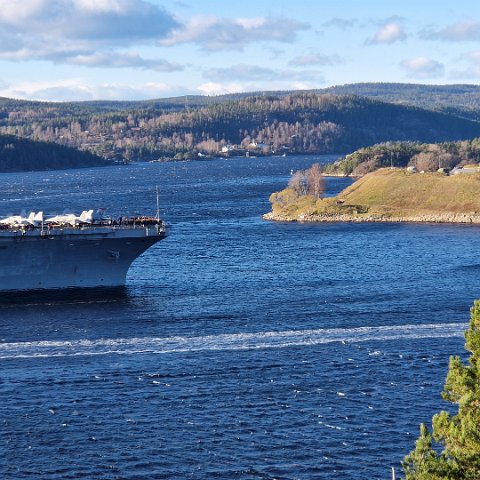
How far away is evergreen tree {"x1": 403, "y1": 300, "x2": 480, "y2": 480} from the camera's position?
2242 cm

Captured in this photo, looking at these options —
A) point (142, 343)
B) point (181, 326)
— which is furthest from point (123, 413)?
point (181, 326)

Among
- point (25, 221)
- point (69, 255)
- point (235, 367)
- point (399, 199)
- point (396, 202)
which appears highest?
point (25, 221)

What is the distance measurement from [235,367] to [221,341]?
184 inches

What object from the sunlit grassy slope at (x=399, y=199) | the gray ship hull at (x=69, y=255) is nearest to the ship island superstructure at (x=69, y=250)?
the gray ship hull at (x=69, y=255)

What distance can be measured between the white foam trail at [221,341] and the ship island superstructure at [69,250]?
43.1 ft

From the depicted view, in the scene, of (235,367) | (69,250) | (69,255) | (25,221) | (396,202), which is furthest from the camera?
(396,202)

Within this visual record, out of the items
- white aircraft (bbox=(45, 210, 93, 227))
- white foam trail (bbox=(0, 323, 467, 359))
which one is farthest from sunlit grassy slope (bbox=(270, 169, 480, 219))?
white foam trail (bbox=(0, 323, 467, 359))

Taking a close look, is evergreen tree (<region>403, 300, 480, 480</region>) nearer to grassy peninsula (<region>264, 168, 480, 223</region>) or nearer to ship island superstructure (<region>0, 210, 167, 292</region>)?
ship island superstructure (<region>0, 210, 167, 292</region>)

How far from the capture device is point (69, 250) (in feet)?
208

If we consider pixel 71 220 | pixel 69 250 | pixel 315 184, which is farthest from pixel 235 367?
pixel 315 184

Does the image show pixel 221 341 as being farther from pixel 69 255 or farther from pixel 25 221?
pixel 25 221

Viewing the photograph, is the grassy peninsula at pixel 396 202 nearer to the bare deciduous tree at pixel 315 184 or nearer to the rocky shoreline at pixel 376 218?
the rocky shoreline at pixel 376 218

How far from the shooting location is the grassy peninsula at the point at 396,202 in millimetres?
120875

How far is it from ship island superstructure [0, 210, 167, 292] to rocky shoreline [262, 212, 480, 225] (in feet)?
185
